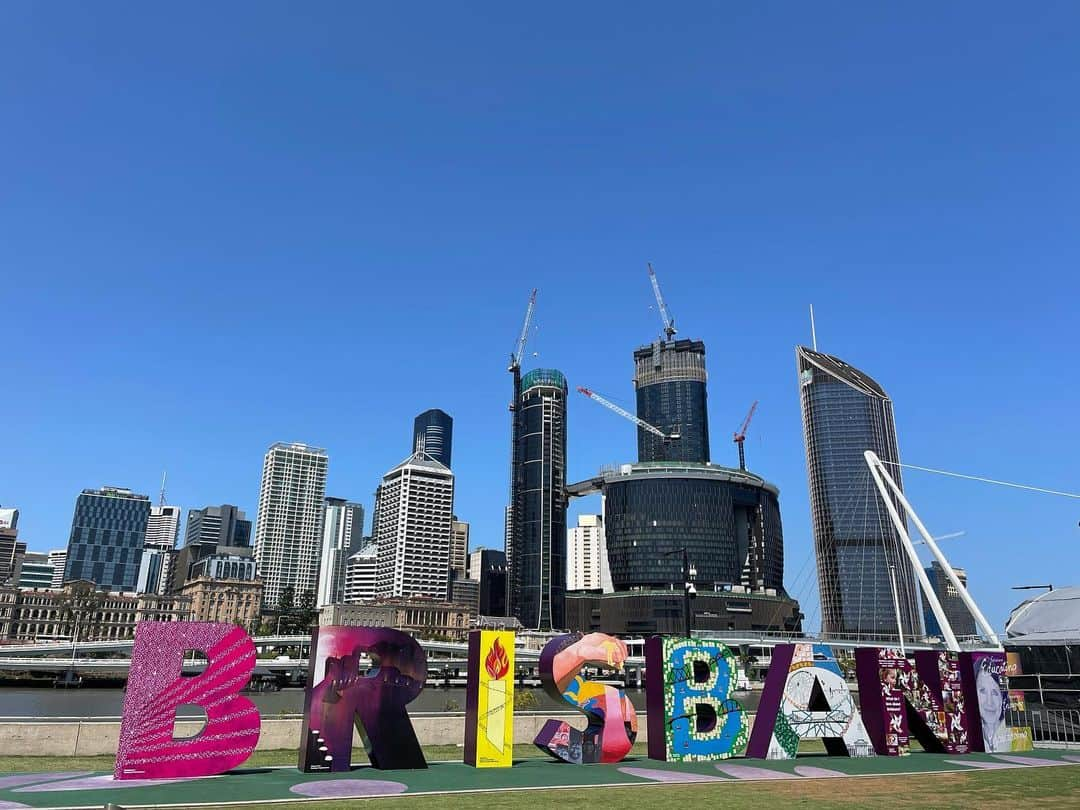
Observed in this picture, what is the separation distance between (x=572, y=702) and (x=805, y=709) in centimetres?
860

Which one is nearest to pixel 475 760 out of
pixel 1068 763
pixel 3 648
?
pixel 1068 763

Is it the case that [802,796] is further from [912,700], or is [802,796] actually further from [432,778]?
[912,700]

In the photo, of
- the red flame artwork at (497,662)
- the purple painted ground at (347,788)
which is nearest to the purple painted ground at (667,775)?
the red flame artwork at (497,662)

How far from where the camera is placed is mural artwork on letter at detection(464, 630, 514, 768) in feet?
80.8

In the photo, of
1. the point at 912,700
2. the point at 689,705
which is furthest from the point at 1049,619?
the point at 689,705

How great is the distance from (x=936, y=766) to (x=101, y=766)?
2704 centimetres

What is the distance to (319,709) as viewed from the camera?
22156 mm

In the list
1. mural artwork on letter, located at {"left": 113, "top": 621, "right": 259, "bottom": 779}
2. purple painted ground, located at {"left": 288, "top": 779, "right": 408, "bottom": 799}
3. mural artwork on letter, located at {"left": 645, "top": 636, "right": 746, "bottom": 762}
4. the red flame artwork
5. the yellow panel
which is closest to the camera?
purple painted ground, located at {"left": 288, "top": 779, "right": 408, "bottom": 799}

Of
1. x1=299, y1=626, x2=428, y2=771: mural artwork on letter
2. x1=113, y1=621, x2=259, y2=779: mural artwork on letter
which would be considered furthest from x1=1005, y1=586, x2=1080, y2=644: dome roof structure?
x1=113, y1=621, x2=259, y2=779: mural artwork on letter

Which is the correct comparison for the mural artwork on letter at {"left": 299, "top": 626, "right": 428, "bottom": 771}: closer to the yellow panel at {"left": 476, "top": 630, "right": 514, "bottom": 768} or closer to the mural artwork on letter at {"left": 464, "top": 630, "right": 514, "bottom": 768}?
the mural artwork on letter at {"left": 464, "top": 630, "right": 514, "bottom": 768}

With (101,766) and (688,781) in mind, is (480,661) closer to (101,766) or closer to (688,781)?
(688,781)

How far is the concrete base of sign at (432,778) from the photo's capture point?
17547 millimetres

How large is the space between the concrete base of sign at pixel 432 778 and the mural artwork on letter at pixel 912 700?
2.87ft

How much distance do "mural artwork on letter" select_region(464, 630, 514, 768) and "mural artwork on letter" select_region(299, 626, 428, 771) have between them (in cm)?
192
